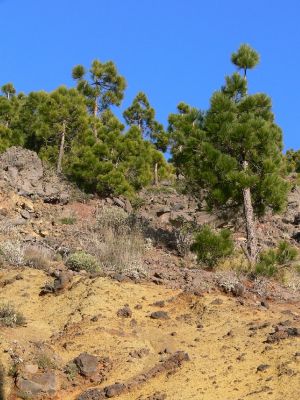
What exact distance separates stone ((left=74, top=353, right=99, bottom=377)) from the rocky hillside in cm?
1

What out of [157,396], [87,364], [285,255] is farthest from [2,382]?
[285,255]

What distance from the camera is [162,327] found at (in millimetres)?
8586

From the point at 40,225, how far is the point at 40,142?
13.1 m

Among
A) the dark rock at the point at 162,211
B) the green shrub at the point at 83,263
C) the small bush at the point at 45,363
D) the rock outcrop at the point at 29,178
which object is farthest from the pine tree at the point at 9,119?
the small bush at the point at 45,363

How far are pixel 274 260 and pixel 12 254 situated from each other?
5.24m

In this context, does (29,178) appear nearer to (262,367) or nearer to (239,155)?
(239,155)

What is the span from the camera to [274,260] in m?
12.1

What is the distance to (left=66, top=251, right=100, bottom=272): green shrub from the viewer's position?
10.9m

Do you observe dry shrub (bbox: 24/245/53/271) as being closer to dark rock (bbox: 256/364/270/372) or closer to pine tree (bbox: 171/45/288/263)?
pine tree (bbox: 171/45/288/263)

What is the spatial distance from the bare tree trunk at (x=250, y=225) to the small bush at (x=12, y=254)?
492cm

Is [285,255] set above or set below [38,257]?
above

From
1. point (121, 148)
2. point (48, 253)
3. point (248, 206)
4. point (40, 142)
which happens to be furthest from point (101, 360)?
point (40, 142)

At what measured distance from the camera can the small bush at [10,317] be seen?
8.38 m

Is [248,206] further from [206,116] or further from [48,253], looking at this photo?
[48,253]
